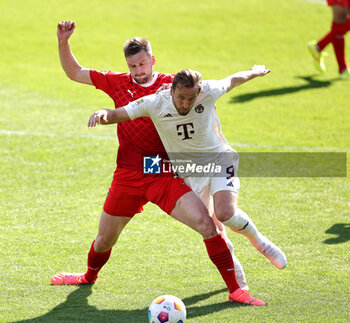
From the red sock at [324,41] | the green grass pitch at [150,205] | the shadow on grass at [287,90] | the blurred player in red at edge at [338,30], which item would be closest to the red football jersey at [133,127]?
the green grass pitch at [150,205]

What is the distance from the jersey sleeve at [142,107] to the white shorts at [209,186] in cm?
77

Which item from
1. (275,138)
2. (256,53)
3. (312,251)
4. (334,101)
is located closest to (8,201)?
(312,251)

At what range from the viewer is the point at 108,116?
5.61 m

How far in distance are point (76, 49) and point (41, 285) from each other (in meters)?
11.8

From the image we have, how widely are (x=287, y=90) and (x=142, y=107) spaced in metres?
9.90

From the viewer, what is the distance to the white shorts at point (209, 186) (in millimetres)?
6043

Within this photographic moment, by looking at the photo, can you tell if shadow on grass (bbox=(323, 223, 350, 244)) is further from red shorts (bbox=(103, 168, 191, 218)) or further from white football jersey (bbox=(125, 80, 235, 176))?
red shorts (bbox=(103, 168, 191, 218))

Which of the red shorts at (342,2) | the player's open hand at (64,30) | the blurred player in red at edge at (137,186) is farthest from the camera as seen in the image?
the red shorts at (342,2)

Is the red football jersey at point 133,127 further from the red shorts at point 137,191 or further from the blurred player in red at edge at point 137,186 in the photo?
the red shorts at point 137,191

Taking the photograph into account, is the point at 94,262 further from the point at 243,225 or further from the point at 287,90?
the point at 287,90

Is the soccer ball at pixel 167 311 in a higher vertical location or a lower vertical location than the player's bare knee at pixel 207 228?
lower

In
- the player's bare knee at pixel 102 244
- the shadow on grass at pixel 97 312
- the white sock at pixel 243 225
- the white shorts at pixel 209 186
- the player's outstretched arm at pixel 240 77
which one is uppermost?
the player's outstretched arm at pixel 240 77

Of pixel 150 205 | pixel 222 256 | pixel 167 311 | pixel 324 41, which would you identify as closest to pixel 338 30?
pixel 324 41

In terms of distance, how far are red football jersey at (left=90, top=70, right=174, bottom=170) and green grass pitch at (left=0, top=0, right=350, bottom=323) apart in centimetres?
128
